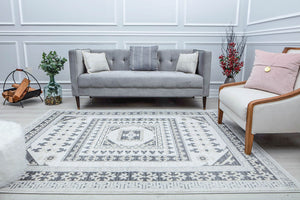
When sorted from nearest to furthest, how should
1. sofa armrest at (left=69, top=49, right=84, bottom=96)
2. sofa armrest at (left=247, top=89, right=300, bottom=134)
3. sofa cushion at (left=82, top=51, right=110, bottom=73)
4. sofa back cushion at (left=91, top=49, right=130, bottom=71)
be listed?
sofa armrest at (left=247, top=89, right=300, bottom=134)
sofa armrest at (left=69, top=49, right=84, bottom=96)
sofa cushion at (left=82, top=51, right=110, bottom=73)
sofa back cushion at (left=91, top=49, right=130, bottom=71)

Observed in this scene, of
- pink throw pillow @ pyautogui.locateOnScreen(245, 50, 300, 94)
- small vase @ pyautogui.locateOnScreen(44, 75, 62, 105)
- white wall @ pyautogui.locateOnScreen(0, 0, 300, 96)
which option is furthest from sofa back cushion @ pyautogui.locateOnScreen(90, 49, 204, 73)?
pink throw pillow @ pyautogui.locateOnScreen(245, 50, 300, 94)

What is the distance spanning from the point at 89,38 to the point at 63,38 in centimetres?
37

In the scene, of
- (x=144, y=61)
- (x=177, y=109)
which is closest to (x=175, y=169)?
(x=177, y=109)

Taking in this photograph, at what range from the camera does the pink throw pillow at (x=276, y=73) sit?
184cm

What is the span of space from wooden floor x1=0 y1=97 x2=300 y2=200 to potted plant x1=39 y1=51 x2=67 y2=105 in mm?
106

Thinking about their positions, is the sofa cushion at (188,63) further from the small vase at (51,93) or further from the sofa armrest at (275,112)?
the small vase at (51,93)

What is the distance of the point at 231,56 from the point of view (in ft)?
10.3

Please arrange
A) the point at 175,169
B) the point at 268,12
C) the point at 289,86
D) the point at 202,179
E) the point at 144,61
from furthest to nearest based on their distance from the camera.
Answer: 1. the point at 144,61
2. the point at 268,12
3. the point at 289,86
4. the point at 175,169
5. the point at 202,179

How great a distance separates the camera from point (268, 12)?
113 inches

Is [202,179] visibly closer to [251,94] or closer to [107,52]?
[251,94]

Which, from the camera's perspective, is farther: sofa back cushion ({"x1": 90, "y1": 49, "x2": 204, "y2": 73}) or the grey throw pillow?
sofa back cushion ({"x1": 90, "y1": 49, "x2": 204, "y2": 73})

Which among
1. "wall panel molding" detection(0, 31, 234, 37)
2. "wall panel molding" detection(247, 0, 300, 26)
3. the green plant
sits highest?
"wall panel molding" detection(247, 0, 300, 26)

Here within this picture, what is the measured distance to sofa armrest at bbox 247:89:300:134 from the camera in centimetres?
161

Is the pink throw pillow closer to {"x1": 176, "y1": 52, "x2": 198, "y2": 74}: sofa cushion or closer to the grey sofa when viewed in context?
the grey sofa
